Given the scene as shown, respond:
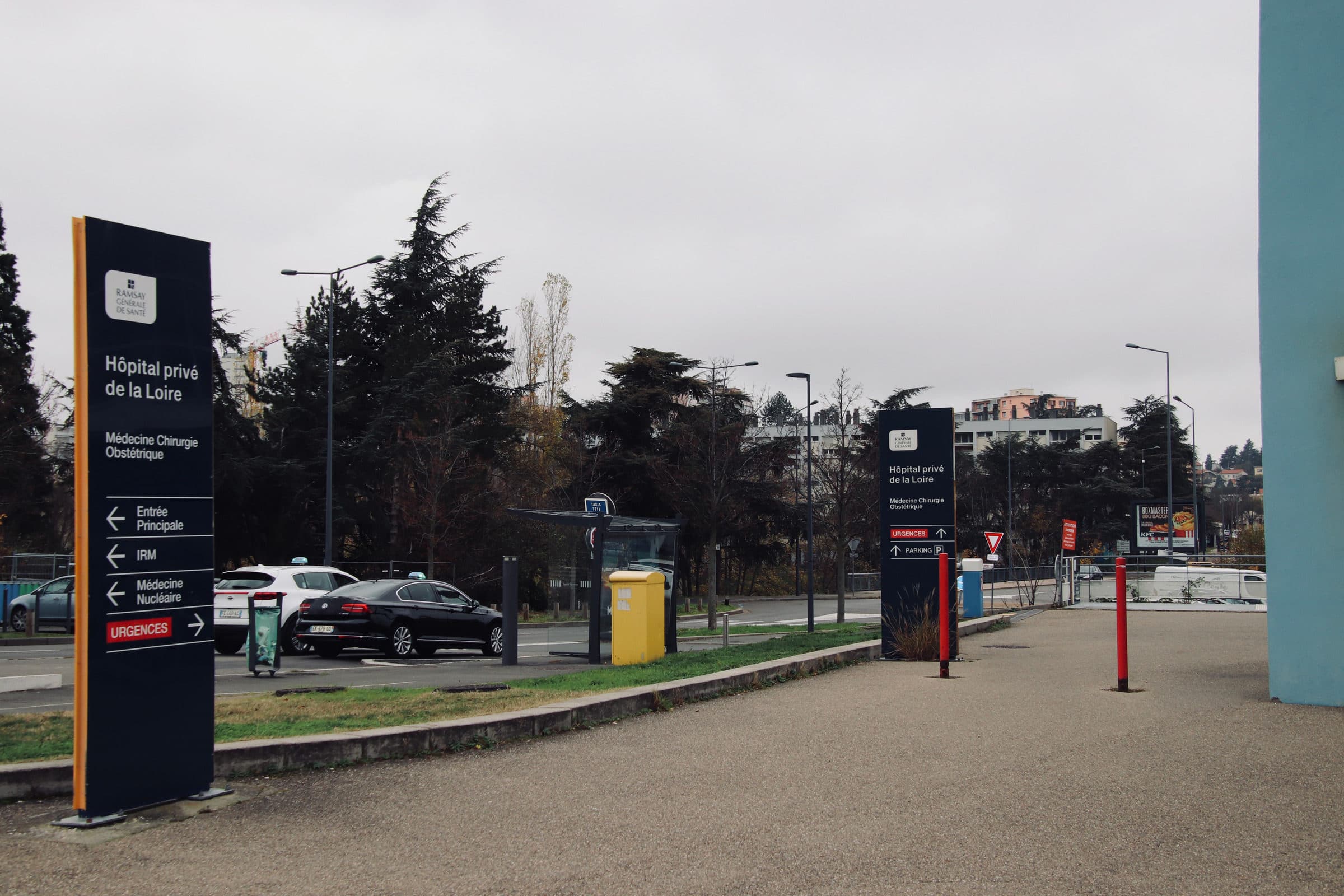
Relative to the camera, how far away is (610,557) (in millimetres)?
17703

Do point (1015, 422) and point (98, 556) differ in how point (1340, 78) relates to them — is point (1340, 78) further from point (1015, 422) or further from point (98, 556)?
point (1015, 422)

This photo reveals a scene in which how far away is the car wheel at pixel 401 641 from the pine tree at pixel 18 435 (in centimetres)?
2505

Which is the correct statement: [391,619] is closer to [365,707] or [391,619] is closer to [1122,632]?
[365,707]

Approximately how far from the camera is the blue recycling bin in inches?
1105

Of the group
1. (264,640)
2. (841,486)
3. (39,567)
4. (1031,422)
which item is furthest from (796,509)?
(1031,422)

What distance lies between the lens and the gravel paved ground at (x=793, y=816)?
5.04 metres

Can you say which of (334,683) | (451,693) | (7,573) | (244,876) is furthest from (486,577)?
(244,876)

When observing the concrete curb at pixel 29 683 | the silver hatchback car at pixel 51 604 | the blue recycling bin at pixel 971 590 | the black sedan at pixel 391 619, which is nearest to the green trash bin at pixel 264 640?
the concrete curb at pixel 29 683

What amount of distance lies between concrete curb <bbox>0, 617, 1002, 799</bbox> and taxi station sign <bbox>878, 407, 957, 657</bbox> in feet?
13.7

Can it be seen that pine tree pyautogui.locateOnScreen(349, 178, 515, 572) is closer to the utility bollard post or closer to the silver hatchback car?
the silver hatchback car

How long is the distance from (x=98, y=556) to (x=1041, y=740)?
21.6 feet

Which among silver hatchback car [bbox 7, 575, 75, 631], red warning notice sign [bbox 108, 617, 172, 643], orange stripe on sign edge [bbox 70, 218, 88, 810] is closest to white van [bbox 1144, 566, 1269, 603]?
silver hatchback car [bbox 7, 575, 75, 631]

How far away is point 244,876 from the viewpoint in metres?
5.05

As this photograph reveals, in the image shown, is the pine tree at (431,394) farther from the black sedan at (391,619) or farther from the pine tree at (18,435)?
the black sedan at (391,619)
